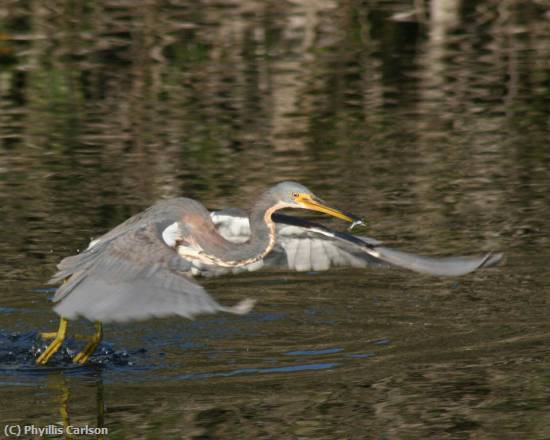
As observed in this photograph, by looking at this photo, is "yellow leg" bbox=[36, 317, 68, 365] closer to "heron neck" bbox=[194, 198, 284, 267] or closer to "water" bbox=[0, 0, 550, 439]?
"water" bbox=[0, 0, 550, 439]

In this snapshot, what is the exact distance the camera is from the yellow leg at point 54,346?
29.1ft

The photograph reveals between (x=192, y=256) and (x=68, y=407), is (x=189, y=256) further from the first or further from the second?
(x=68, y=407)

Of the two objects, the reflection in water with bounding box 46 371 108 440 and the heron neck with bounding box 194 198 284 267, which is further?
the heron neck with bounding box 194 198 284 267

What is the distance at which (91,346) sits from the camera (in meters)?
8.84

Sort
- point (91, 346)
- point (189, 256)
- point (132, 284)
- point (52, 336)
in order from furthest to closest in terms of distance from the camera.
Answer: point (52, 336), point (189, 256), point (91, 346), point (132, 284)

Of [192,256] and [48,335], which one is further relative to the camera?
[48,335]

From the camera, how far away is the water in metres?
7.81

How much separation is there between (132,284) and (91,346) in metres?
1.27

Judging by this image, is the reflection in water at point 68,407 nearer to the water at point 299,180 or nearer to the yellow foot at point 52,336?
the water at point 299,180

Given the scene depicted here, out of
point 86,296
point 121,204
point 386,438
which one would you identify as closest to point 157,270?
point 86,296

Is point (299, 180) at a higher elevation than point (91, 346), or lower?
lower

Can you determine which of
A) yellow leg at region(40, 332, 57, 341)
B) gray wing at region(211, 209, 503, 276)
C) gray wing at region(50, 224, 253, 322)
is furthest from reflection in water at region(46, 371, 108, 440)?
gray wing at region(211, 209, 503, 276)

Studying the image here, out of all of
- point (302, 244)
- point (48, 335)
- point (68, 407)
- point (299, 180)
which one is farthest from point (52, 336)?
point (299, 180)

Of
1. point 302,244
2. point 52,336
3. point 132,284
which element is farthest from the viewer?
point 302,244
